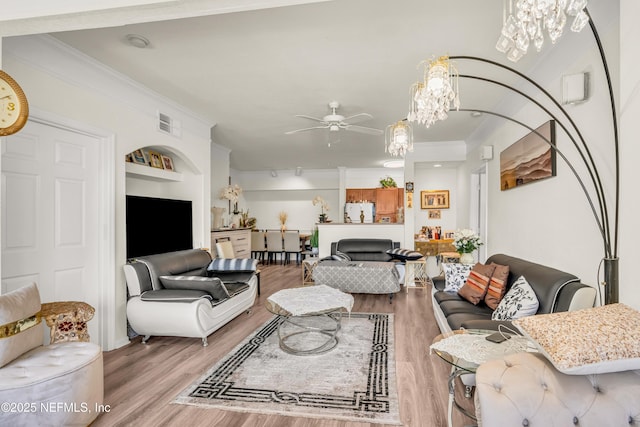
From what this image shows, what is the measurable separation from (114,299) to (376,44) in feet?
11.1

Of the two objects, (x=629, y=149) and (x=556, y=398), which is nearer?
(x=556, y=398)

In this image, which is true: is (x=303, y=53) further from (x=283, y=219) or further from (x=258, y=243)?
(x=283, y=219)

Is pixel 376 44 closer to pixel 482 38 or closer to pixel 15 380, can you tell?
pixel 482 38

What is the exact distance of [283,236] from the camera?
8844 millimetres

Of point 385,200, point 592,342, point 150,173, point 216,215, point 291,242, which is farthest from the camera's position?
point 385,200

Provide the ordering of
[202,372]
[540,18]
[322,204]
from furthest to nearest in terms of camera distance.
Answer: [322,204]
[202,372]
[540,18]

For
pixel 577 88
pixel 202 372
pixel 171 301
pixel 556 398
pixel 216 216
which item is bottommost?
pixel 202 372

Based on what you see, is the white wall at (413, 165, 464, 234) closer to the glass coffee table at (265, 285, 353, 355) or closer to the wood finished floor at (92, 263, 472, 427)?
the wood finished floor at (92, 263, 472, 427)

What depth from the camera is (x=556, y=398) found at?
1137 mm

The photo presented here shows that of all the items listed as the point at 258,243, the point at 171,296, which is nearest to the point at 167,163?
the point at 171,296

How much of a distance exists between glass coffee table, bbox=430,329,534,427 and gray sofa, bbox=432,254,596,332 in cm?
50

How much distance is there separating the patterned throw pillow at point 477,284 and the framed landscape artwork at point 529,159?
99 centimetres

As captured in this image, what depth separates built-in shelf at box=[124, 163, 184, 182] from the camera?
12.6 ft

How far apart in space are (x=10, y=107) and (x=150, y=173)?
2184 millimetres
